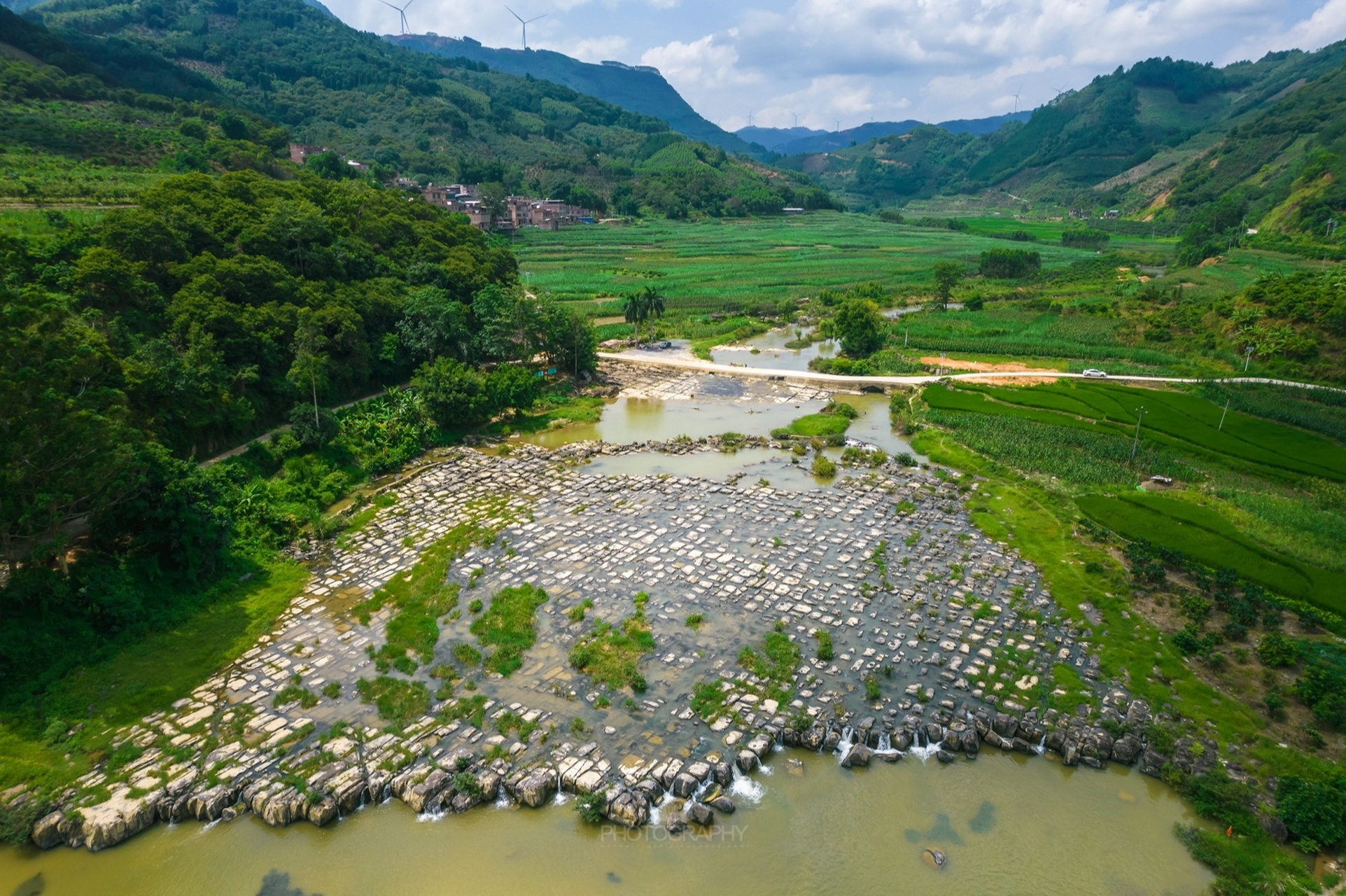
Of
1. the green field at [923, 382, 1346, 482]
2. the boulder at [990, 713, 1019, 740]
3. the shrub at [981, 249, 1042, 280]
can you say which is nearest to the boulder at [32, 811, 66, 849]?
the boulder at [990, 713, 1019, 740]

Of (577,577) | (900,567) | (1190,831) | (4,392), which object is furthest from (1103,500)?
(4,392)

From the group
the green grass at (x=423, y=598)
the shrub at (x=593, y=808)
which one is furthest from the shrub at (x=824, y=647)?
the green grass at (x=423, y=598)

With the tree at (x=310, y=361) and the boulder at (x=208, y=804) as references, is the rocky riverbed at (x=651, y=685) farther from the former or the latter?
the tree at (x=310, y=361)

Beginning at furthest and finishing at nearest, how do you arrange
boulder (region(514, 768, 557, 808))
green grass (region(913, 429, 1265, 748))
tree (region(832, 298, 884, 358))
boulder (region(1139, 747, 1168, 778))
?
tree (region(832, 298, 884, 358)) < green grass (region(913, 429, 1265, 748)) < boulder (region(1139, 747, 1168, 778)) < boulder (region(514, 768, 557, 808))

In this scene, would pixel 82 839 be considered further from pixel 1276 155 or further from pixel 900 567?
pixel 1276 155

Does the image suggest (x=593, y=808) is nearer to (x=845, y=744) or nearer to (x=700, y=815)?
(x=700, y=815)

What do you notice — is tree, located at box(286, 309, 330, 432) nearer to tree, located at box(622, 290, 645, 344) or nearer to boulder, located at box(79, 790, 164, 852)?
boulder, located at box(79, 790, 164, 852)

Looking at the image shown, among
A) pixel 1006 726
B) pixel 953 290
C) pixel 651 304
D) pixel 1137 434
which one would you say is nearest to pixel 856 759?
pixel 1006 726
